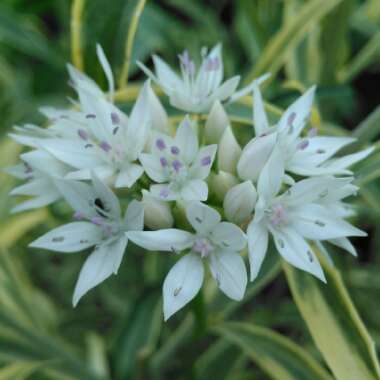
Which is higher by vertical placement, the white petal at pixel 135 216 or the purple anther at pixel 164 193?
the purple anther at pixel 164 193

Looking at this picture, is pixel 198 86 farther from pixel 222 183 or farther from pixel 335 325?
pixel 335 325

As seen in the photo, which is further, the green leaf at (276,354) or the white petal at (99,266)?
the green leaf at (276,354)

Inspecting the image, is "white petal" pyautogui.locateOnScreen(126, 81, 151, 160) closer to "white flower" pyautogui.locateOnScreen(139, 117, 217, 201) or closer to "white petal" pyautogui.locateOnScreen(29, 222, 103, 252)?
"white flower" pyautogui.locateOnScreen(139, 117, 217, 201)

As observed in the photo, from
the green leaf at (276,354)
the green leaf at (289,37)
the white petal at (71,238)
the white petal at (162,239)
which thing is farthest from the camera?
the green leaf at (289,37)

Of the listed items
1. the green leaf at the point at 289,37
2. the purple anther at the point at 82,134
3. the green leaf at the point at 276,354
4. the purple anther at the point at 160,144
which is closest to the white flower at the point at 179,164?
the purple anther at the point at 160,144

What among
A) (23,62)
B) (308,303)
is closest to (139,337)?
(308,303)

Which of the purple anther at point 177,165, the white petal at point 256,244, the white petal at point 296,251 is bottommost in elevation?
the white petal at point 296,251

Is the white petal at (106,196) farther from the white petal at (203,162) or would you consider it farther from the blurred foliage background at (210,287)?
the blurred foliage background at (210,287)

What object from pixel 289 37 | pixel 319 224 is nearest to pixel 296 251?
pixel 319 224

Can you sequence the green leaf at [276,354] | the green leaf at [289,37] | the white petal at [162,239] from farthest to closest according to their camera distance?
the green leaf at [289,37] < the green leaf at [276,354] < the white petal at [162,239]
